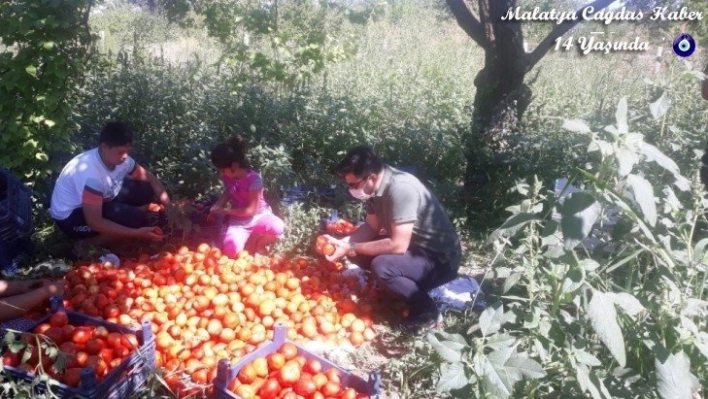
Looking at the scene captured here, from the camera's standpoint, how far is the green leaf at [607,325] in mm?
1413

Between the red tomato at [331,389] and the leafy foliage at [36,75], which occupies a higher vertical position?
the leafy foliage at [36,75]

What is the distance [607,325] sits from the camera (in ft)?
4.68

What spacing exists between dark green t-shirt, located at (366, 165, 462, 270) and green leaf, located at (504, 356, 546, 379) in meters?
1.59

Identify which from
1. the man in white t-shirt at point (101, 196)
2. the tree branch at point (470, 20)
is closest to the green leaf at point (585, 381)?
the man in white t-shirt at point (101, 196)

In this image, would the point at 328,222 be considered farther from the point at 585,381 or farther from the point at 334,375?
the point at 585,381

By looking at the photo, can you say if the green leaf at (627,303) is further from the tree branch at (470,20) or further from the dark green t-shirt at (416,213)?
the tree branch at (470,20)

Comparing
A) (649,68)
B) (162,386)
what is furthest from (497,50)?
(649,68)

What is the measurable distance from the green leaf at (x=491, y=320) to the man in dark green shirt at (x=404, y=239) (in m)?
1.41

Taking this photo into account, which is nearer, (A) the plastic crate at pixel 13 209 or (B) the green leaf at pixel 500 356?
(B) the green leaf at pixel 500 356

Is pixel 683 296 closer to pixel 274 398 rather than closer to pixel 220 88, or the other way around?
pixel 274 398

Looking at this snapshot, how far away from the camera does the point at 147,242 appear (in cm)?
418

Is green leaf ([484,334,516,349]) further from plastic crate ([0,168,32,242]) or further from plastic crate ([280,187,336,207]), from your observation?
plastic crate ([0,168,32,242])

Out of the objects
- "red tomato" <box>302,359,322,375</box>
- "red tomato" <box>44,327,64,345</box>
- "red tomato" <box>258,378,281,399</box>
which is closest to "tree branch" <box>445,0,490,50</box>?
"red tomato" <box>302,359,322,375</box>

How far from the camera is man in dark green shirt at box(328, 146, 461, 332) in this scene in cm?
317
